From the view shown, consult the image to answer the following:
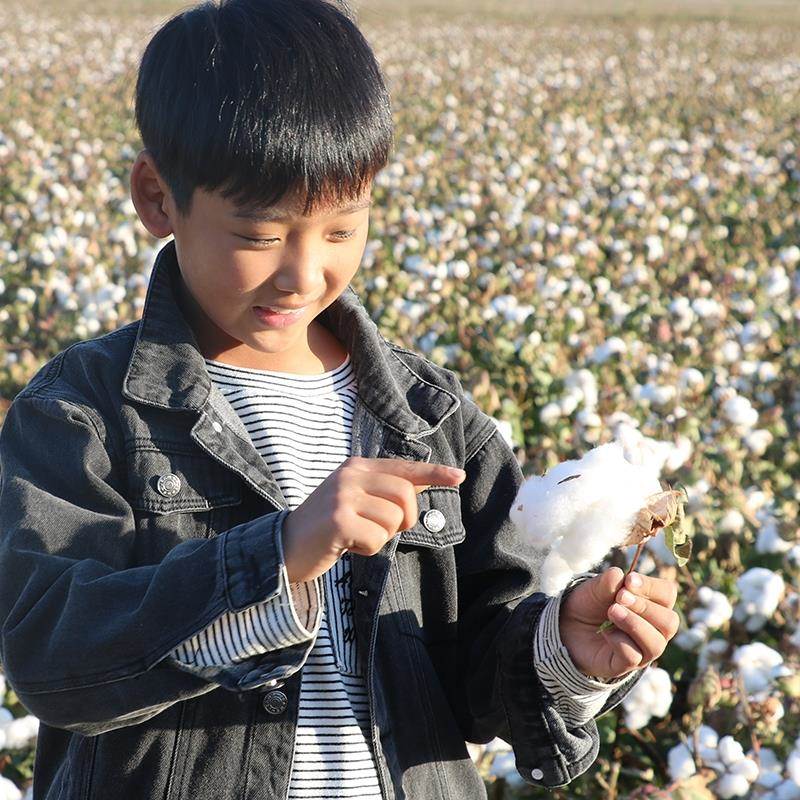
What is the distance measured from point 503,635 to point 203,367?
0.46 m

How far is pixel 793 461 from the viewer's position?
3963 mm

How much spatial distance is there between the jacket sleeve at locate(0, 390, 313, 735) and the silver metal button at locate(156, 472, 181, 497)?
0.21 feet

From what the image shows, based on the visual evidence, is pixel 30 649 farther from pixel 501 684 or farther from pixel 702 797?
pixel 702 797

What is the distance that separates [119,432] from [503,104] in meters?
10.1

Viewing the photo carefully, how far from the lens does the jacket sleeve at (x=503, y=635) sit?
1530 millimetres

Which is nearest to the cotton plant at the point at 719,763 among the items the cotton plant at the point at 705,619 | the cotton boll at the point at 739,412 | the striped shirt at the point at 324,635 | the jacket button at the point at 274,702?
the cotton plant at the point at 705,619

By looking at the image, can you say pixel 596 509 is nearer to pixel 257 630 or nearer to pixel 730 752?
pixel 257 630

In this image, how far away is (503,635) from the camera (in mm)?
1546

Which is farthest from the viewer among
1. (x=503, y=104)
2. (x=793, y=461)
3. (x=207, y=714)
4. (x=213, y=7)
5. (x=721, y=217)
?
(x=503, y=104)

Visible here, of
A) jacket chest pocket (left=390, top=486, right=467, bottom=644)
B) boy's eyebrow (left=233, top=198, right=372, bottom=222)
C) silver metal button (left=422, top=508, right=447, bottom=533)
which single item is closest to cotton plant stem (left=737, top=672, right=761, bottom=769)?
jacket chest pocket (left=390, top=486, right=467, bottom=644)

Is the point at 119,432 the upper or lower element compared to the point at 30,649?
upper

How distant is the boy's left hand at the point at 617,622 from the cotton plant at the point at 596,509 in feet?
0.10

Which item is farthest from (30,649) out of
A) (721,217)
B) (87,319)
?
(721,217)

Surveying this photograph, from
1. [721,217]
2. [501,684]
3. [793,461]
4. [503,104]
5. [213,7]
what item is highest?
[213,7]
